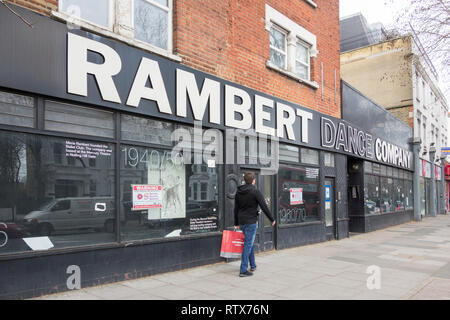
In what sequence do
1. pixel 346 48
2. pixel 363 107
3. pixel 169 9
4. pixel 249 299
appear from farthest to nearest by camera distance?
pixel 346 48
pixel 363 107
pixel 169 9
pixel 249 299

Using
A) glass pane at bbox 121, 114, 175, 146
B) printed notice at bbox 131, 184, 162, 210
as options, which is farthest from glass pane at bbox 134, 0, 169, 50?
printed notice at bbox 131, 184, 162, 210

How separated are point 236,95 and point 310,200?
177 inches

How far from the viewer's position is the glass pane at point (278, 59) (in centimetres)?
1051

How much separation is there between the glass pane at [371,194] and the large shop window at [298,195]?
13.5 feet

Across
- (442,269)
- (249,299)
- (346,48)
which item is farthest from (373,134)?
(346,48)

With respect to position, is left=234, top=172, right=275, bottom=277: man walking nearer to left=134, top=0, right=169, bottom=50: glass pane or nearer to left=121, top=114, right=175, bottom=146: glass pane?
left=121, top=114, right=175, bottom=146: glass pane

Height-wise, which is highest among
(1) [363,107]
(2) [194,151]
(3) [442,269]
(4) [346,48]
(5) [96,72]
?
(4) [346,48]

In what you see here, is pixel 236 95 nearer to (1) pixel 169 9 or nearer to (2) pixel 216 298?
(1) pixel 169 9

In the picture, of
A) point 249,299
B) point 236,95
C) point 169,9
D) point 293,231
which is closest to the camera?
point 249,299

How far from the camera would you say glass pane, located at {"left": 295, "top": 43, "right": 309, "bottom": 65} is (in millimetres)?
11616

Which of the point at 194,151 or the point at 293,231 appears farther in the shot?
the point at 293,231

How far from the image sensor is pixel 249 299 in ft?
17.3

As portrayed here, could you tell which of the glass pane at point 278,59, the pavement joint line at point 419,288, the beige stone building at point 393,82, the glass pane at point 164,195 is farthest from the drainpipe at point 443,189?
the glass pane at point 164,195

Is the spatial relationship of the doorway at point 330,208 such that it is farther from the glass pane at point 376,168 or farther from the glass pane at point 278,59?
the glass pane at point 376,168
